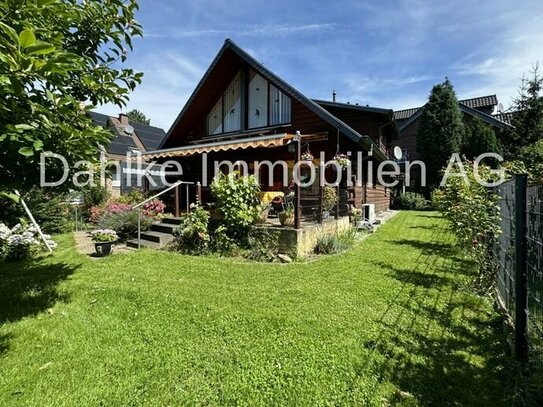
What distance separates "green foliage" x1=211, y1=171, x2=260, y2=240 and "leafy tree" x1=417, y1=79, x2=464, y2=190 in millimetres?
26964

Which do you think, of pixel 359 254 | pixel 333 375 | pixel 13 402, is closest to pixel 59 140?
pixel 13 402

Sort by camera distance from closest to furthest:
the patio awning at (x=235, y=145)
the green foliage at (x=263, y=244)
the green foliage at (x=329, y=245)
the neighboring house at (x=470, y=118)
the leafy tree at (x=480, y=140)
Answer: the green foliage at (x=263, y=244) → the green foliage at (x=329, y=245) → the patio awning at (x=235, y=145) → the leafy tree at (x=480, y=140) → the neighboring house at (x=470, y=118)

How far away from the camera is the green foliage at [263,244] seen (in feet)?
32.3

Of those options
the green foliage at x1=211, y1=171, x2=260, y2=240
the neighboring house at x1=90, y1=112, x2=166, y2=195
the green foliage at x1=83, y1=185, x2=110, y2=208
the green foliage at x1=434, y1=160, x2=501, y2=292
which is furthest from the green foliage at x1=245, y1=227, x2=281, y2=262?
the neighboring house at x1=90, y1=112, x2=166, y2=195

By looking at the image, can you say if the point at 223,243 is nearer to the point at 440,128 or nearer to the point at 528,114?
the point at 440,128

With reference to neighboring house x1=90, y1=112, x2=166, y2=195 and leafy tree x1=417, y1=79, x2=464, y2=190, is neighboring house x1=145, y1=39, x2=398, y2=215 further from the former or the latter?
leafy tree x1=417, y1=79, x2=464, y2=190

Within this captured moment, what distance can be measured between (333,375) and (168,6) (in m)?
14.0

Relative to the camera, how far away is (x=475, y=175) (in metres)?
8.36

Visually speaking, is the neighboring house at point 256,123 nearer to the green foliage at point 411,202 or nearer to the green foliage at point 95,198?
the green foliage at point 95,198

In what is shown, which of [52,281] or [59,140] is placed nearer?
[59,140]

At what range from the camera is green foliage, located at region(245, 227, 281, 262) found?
9.86 metres

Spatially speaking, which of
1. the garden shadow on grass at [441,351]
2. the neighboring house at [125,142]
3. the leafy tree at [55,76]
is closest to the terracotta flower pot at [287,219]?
the garden shadow on grass at [441,351]

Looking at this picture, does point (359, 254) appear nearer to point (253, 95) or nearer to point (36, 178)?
point (36, 178)

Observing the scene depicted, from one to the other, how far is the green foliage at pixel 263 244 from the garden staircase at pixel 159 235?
3.67 m
